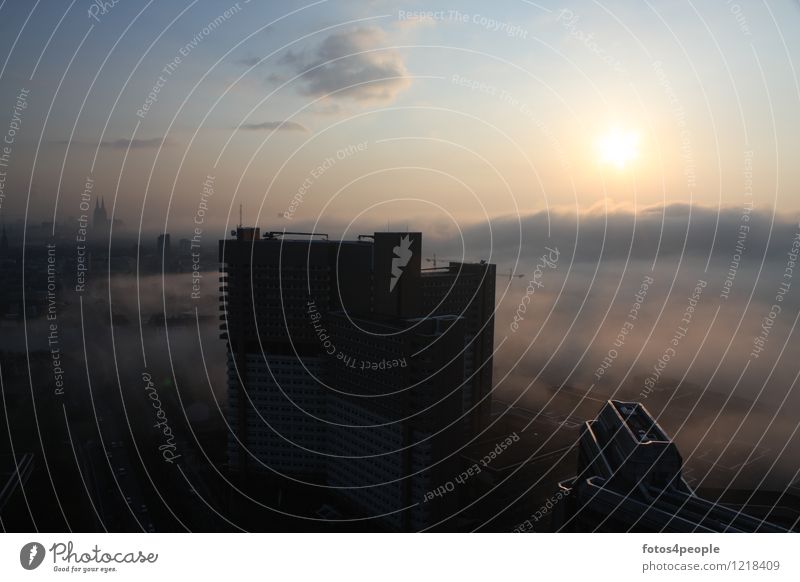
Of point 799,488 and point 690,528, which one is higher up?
point 690,528

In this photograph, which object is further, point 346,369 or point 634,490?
point 346,369

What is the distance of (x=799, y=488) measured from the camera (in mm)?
11781

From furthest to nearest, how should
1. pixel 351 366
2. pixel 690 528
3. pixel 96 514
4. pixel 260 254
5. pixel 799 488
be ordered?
pixel 260 254
pixel 799 488
pixel 351 366
pixel 96 514
pixel 690 528

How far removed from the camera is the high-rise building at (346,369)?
9523mm

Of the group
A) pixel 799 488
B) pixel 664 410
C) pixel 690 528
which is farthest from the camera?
pixel 664 410

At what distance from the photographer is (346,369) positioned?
10953mm

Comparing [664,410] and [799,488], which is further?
[664,410]

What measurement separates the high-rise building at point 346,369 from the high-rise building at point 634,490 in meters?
2.59

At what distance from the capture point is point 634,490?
6.27m

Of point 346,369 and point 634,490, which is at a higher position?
point 346,369

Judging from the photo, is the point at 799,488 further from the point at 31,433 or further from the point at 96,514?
the point at 31,433

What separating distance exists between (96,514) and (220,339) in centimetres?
497

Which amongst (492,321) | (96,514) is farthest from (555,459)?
(96,514)

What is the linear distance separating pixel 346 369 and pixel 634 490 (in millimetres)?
5941
